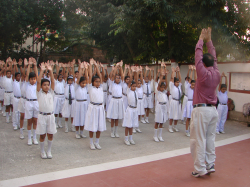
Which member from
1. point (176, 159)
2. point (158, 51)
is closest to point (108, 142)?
point (176, 159)

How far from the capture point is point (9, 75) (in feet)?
29.7

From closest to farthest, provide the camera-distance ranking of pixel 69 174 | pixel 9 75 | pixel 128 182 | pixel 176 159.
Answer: pixel 128 182 < pixel 69 174 < pixel 176 159 < pixel 9 75

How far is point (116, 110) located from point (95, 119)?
1524 mm

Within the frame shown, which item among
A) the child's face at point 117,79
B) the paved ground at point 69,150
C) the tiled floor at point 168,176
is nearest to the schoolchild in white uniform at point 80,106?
the paved ground at point 69,150

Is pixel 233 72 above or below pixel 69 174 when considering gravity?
above

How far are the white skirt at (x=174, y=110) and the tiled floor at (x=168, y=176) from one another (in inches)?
118

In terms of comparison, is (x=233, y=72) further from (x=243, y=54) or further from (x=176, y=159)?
(x=176, y=159)

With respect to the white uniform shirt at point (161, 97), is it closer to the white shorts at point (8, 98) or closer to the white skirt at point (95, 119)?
the white skirt at point (95, 119)

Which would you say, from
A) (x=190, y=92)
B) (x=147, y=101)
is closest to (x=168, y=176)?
(x=190, y=92)

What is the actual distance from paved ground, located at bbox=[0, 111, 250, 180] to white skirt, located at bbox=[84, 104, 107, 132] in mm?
586

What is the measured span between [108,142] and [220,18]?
728 centimetres

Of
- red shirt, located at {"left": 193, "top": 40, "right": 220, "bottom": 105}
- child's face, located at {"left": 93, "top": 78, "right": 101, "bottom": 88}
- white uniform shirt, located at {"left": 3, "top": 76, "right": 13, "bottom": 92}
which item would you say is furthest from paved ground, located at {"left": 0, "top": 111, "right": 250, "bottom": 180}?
red shirt, located at {"left": 193, "top": 40, "right": 220, "bottom": 105}

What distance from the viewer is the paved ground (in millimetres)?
5074

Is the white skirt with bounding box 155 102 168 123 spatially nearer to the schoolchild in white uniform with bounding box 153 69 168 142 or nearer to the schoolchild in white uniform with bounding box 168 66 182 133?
the schoolchild in white uniform with bounding box 153 69 168 142
